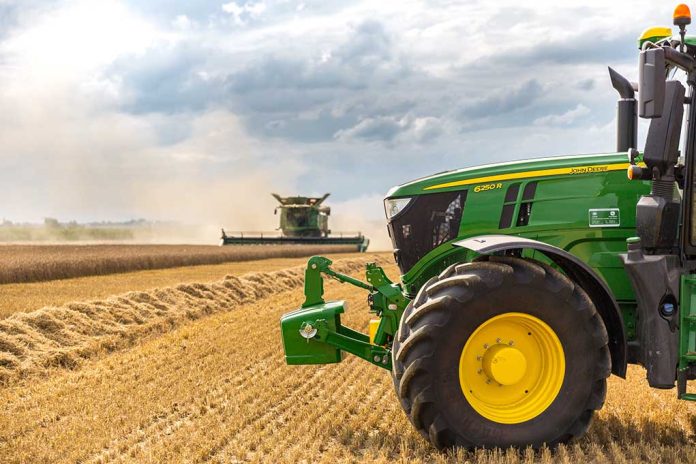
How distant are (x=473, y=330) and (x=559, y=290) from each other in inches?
26.8

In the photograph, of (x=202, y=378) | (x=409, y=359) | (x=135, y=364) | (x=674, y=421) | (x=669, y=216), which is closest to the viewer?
(x=409, y=359)

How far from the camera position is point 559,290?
522cm

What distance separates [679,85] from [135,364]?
7.24 metres

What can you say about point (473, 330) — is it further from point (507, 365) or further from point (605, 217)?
point (605, 217)

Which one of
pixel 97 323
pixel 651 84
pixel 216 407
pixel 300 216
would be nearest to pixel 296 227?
pixel 300 216

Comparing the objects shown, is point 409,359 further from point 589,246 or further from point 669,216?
point 669,216

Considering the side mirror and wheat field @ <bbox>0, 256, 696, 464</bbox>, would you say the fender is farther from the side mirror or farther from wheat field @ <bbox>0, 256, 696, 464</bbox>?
the side mirror

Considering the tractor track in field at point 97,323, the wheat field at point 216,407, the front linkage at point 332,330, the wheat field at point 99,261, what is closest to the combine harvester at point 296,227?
the wheat field at point 99,261

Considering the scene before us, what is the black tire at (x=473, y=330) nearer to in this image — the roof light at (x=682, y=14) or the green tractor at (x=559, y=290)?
the green tractor at (x=559, y=290)

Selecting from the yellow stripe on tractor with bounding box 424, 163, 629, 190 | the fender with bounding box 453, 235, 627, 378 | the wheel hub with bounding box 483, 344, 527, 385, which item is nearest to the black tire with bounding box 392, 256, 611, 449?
the fender with bounding box 453, 235, 627, 378

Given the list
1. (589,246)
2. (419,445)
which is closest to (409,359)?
(419,445)

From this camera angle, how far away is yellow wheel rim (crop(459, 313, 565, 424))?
17.4 feet

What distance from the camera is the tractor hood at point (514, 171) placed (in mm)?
6027

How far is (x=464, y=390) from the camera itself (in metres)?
5.31
